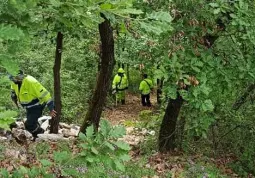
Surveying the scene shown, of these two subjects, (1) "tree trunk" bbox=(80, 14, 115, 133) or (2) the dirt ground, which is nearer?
(1) "tree trunk" bbox=(80, 14, 115, 133)

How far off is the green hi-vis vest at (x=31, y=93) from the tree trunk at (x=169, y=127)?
2.63 metres

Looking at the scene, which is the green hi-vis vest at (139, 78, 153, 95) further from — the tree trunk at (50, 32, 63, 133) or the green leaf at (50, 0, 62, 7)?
the green leaf at (50, 0, 62, 7)

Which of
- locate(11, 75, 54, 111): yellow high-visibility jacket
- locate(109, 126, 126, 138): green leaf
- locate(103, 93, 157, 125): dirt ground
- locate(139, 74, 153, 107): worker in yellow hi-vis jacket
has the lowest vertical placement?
locate(103, 93, 157, 125): dirt ground

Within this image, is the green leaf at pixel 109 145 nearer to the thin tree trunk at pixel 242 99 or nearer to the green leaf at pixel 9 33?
the green leaf at pixel 9 33

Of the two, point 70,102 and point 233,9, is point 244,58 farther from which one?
point 70,102

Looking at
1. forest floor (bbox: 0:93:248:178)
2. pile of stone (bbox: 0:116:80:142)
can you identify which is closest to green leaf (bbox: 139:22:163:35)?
forest floor (bbox: 0:93:248:178)

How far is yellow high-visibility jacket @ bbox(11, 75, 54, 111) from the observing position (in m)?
9.23

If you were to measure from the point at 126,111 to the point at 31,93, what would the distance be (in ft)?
37.0

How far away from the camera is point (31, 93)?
30.8 ft

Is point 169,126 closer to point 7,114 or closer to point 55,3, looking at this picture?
point 55,3

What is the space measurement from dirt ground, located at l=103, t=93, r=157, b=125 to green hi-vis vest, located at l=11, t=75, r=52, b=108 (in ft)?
25.3

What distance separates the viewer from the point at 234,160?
360 inches

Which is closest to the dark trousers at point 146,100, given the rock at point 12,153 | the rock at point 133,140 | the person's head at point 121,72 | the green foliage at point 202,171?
the person's head at point 121,72

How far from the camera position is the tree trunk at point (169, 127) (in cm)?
909
